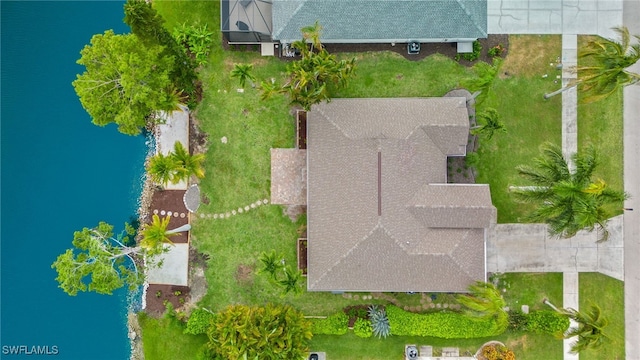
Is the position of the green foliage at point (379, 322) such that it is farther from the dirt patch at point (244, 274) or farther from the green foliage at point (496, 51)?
the green foliage at point (496, 51)

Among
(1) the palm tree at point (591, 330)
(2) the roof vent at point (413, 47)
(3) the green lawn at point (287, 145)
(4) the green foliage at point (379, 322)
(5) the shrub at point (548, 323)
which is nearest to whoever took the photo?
(1) the palm tree at point (591, 330)

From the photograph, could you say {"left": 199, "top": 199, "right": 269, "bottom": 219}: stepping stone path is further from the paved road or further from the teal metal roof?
the paved road

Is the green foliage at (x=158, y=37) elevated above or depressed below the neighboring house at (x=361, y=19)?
below

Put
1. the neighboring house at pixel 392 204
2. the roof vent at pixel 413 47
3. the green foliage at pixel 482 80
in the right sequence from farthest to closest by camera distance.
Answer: the roof vent at pixel 413 47, the neighboring house at pixel 392 204, the green foliage at pixel 482 80

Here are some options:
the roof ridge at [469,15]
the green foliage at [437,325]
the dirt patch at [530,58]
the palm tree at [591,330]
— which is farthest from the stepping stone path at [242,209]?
the palm tree at [591,330]

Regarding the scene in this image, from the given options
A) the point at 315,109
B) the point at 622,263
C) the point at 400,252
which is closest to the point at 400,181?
the point at 400,252

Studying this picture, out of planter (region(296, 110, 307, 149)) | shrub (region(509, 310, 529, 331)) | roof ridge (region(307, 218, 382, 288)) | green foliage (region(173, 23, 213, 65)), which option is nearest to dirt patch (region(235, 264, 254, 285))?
roof ridge (region(307, 218, 382, 288))

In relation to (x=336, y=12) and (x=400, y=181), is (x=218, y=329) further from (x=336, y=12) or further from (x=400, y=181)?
(x=336, y=12)
